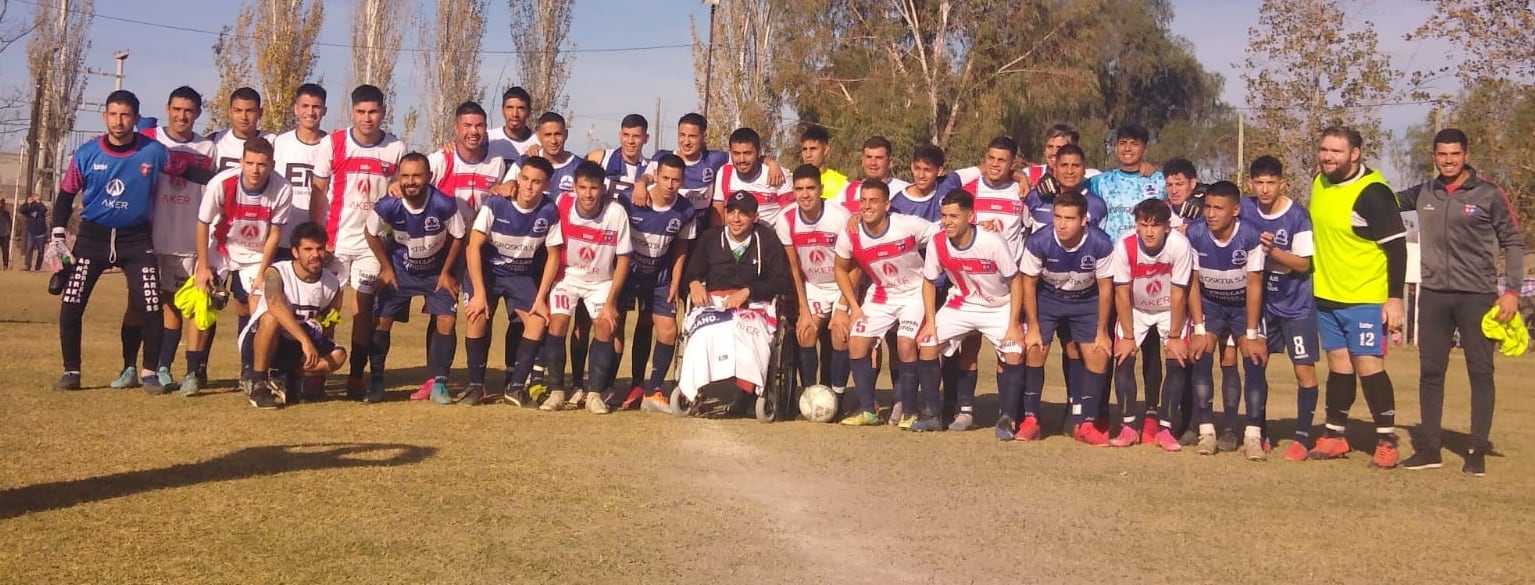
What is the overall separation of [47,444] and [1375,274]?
7.66 meters

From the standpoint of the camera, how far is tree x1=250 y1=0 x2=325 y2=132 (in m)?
32.6

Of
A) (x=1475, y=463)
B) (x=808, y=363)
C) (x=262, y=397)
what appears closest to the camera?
(x=1475, y=463)

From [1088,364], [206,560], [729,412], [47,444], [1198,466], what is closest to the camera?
[206,560]

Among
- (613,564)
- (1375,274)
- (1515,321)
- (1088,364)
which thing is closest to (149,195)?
(613,564)

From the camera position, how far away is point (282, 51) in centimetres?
3262

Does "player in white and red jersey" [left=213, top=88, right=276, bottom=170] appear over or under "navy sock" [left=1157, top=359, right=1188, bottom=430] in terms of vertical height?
over

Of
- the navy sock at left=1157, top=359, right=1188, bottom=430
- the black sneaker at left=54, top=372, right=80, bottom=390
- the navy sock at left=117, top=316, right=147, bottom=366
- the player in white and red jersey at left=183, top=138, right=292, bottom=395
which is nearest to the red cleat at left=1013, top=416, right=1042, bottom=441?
the navy sock at left=1157, top=359, right=1188, bottom=430

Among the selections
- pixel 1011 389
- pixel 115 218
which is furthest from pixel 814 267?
pixel 115 218

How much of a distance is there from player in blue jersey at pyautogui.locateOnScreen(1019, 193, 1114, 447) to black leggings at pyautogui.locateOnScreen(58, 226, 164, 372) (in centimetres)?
597

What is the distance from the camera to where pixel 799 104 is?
110 ft

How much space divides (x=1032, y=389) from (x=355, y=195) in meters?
5.02

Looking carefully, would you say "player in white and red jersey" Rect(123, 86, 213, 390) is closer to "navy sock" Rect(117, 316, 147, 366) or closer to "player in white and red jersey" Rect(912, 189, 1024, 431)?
"navy sock" Rect(117, 316, 147, 366)

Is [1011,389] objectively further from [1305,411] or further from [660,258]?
[660,258]

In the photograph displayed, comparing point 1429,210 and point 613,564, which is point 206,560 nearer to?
point 613,564
